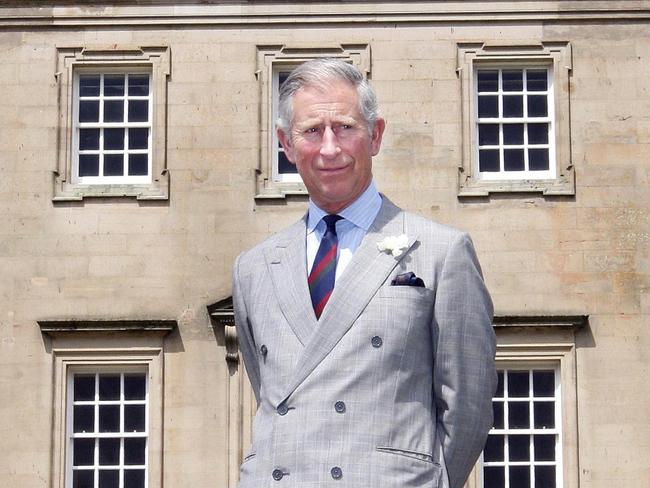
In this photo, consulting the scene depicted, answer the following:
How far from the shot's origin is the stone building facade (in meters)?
21.8

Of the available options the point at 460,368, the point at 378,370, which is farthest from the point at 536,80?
the point at 378,370

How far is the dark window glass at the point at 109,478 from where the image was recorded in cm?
2205

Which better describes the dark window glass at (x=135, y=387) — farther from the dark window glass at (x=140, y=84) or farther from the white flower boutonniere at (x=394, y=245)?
the white flower boutonniere at (x=394, y=245)

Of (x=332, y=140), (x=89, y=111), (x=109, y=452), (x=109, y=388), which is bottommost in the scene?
(x=109, y=452)

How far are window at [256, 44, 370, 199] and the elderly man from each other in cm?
1618

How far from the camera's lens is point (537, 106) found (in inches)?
877

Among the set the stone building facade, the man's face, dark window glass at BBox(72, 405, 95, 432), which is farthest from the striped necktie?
dark window glass at BBox(72, 405, 95, 432)

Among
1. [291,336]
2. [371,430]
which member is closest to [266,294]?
[291,336]

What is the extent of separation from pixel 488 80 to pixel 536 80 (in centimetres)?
58

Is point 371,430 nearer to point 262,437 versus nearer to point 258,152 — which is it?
point 262,437

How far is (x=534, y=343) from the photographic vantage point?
21766 mm

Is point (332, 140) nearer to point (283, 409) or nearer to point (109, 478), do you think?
point (283, 409)

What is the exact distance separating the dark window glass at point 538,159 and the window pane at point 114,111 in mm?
4968

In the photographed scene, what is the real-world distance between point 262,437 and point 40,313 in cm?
1666
